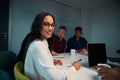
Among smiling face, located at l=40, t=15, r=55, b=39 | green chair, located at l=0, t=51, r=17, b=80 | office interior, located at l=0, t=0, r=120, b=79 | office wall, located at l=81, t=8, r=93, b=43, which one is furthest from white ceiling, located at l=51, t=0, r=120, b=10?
smiling face, located at l=40, t=15, r=55, b=39

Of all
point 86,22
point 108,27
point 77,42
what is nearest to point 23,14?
point 77,42

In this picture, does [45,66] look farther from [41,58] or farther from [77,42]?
[77,42]

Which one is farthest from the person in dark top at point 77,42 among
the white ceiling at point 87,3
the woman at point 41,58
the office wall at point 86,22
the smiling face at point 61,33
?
the woman at point 41,58

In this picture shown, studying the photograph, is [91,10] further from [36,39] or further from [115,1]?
[36,39]

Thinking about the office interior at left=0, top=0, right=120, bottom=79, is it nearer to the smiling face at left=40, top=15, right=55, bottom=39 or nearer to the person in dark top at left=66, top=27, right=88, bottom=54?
the person in dark top at left=66, top=27, right=88, bottom=54

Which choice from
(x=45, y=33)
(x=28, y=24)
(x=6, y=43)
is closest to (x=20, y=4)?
(x=28, y=24)

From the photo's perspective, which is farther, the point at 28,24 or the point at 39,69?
the point at 28,24

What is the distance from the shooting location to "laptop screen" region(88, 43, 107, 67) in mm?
1598

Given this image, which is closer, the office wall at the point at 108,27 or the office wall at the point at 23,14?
the office wall at the point at 23,14

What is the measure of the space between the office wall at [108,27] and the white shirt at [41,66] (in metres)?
3.79

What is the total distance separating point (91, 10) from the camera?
5.29 meters

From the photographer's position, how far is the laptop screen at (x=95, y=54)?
160 cm

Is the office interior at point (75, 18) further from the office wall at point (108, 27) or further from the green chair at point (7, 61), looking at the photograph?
the green chair at point (7, 61)

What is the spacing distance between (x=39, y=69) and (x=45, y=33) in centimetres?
40
